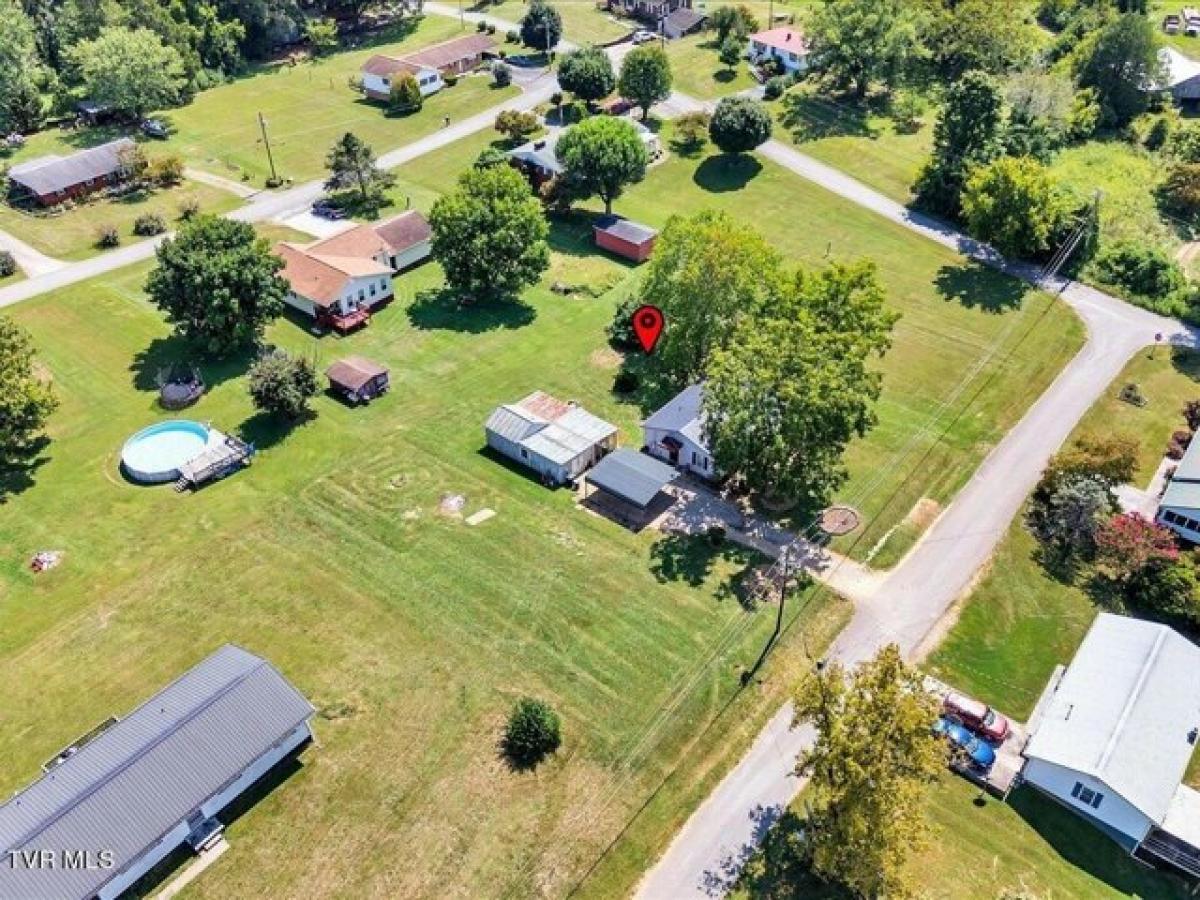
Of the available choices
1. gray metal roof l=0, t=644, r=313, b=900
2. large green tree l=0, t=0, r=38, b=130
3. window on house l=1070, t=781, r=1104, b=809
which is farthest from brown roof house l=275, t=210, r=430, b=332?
window on house l=1070, t=781, r=1104, b=809

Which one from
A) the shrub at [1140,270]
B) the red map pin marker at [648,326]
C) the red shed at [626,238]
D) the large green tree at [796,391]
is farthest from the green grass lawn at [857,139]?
the large green tree at [796,391]

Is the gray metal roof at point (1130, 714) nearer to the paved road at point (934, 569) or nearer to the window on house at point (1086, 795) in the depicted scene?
the window on house at point (1086, 795)

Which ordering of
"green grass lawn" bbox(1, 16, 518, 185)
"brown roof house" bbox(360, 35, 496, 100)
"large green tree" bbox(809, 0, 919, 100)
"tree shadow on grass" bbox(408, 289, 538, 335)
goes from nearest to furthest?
1. "tree shadow on grass" bbox(408, 289, 538, 335)
2. "green grass lawn" bbox(1, 16, 518, 185)
3. "large green tree" bbox(809, 0, 919, 100)
4. "brown roof house" bbox(360, 35, 496, 100)

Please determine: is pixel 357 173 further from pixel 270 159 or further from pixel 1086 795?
pixel 1086 795

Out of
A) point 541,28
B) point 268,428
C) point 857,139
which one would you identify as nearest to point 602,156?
point 857,139

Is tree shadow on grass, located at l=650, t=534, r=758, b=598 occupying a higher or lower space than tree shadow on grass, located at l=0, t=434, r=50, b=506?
higher

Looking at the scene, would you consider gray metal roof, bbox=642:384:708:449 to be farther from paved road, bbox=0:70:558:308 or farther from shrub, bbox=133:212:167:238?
shrub, bbox=133:212:167:238

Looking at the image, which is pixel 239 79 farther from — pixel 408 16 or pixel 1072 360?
pixel 1072 360
